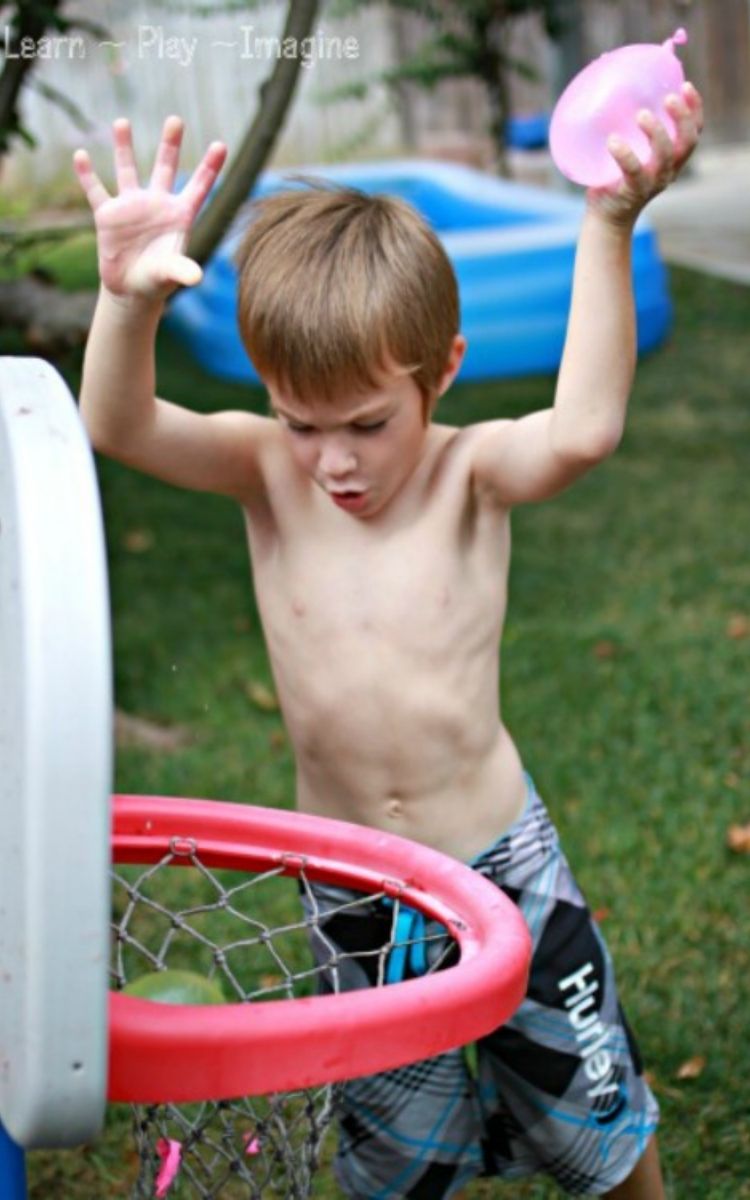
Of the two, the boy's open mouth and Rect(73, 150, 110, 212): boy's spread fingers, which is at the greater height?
Rect(73, 150, 110, 212): boy's spread fingers

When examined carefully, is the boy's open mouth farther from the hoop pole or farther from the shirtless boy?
the hoop pole

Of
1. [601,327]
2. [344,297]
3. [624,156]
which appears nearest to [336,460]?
[344,297]

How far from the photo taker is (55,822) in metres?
1.17

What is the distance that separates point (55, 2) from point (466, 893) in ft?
9.59

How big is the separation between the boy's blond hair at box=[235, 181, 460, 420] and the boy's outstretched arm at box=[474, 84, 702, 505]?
183 mm

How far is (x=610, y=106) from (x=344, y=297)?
42 cm

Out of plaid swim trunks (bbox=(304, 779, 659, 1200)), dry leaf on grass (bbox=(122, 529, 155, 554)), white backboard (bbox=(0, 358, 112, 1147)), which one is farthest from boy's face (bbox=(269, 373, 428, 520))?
dry leaf on grass (bbox=(122, 529, 155, 554))

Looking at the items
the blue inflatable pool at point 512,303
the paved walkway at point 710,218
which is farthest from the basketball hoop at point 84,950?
the paved walkway at point 710,218

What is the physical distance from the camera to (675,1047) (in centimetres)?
285

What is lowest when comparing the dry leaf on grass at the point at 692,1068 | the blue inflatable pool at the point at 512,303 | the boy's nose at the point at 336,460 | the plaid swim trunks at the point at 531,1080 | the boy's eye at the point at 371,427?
the blue inflatable pool at the point at 512,303

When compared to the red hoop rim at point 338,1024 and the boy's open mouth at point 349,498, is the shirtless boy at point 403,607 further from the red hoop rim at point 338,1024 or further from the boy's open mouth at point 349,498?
the red hoop rim at point 338,1024

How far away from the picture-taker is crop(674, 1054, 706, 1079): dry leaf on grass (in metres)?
2.78

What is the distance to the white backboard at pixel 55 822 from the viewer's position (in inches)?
46.3

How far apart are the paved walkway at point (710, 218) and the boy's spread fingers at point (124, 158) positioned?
336 inches
